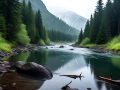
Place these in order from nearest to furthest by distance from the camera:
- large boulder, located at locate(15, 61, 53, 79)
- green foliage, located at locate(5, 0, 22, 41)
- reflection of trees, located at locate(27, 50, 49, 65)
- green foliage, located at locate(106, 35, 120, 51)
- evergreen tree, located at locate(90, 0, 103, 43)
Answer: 1. large boulder, located at locate(15, 61, 53, 79)
2. reflection of trees, located at locate(27, 50, 49, 65)
3. green foliage, located at locate(106, 35, 120, 51)
4. green foliage, located at locate(5, 0, 22, 41)
5. evergreen tree, located at locate(90, 0, 103, 43)

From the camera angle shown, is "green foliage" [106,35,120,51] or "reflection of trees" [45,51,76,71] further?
"green foliage" [106,35,120,51]

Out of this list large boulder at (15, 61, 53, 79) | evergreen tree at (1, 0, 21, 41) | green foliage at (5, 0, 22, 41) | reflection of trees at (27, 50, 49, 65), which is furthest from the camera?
green foliage at (5, 0, 22, 41)

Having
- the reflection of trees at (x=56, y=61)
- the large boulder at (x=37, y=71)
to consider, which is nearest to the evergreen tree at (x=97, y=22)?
the reflection of trees at (x=56, y=61)

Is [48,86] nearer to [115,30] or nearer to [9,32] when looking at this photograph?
[9,32]

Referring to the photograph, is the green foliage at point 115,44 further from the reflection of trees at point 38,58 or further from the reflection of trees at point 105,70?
the reflection of trees at point 38,58

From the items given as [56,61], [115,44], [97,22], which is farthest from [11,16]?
[97,22]

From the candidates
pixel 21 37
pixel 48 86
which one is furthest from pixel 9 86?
pixel 21 37

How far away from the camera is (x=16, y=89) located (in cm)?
595

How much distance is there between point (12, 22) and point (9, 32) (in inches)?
110

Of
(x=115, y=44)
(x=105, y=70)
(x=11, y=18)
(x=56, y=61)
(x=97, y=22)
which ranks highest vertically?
(x=97, y=22)

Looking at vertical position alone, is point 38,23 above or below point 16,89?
above

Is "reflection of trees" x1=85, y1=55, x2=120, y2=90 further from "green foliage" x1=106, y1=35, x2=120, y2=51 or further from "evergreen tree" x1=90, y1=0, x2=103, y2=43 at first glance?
"evergreen tree" x1=90, y1=0, x2=103, y2=43

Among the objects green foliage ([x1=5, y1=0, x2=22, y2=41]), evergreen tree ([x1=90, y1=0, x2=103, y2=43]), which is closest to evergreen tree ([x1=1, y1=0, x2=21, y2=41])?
green foliage ([x1=5, y1=0, x2=22, y2=41])

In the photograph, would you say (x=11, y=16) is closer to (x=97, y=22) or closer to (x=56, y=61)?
(x=56, y=61)
